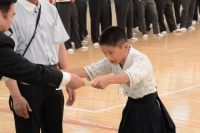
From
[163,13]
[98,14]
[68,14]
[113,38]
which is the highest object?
[113,38]

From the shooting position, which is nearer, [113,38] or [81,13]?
[113,38]

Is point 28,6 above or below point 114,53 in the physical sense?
above

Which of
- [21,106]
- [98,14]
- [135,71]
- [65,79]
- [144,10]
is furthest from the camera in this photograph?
[144,10]

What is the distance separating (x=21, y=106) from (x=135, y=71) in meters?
0.96

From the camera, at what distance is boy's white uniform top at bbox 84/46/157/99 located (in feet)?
10.4

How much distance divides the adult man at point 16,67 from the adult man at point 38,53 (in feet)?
1.85

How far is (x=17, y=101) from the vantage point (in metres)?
3.28

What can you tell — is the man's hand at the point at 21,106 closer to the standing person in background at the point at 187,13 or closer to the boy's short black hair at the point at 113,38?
the boy's short black hair at the point at 113,38

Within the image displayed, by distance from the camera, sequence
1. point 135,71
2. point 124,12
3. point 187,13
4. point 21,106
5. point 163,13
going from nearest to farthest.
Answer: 1. point 135,71
2. point 21,106
3. point 124,12
4. point 163,13
5. point 187,13

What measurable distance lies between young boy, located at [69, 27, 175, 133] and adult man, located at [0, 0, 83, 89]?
2.18 ft

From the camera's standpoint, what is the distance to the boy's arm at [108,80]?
2.99 meters

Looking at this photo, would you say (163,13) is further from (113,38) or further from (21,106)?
(21,106)

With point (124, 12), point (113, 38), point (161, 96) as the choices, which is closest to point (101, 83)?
point (113, 38)

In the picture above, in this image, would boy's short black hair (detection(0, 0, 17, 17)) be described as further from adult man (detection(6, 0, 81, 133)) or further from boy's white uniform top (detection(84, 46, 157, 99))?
boy's white uniform top (detection(84, 46, 157, 99))
